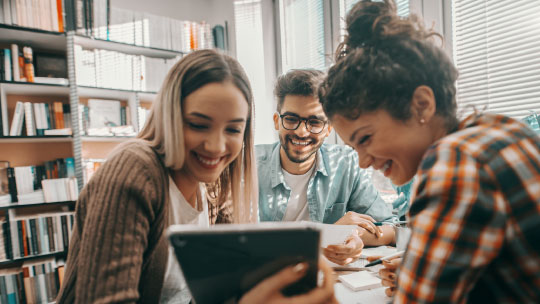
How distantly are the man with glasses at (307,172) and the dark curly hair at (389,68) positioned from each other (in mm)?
768

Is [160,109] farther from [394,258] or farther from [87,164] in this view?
[87,164]

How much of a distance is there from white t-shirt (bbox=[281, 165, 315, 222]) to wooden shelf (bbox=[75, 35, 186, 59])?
1978 millimetres

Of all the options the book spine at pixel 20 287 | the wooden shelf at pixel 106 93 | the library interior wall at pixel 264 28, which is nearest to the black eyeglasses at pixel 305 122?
the library interior wall at pixel 264 28

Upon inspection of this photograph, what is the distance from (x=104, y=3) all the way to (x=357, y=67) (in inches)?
108

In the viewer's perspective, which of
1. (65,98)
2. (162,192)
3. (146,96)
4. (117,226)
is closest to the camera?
(117,226)

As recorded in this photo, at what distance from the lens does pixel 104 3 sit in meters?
2.70

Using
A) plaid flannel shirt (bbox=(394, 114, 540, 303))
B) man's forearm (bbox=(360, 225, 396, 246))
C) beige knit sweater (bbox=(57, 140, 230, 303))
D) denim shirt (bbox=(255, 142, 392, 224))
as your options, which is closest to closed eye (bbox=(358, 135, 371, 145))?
plaid flannel shirt (bbox=(394, 114, 540, 303))

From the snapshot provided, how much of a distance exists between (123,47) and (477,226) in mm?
3086

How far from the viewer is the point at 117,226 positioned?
0.71 meters

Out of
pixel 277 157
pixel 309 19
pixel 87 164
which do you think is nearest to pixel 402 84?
pixel 277 157

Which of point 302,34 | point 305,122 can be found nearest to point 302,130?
point 305,122

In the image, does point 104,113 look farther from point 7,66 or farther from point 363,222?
point 363,222

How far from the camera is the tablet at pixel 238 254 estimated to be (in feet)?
1.56

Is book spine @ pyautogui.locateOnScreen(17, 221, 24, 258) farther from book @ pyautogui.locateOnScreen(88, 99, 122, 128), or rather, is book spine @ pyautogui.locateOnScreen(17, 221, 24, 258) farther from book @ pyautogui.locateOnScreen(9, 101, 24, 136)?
book @ pyautogui.locateOnScreen(88, 99, 122, 128)
